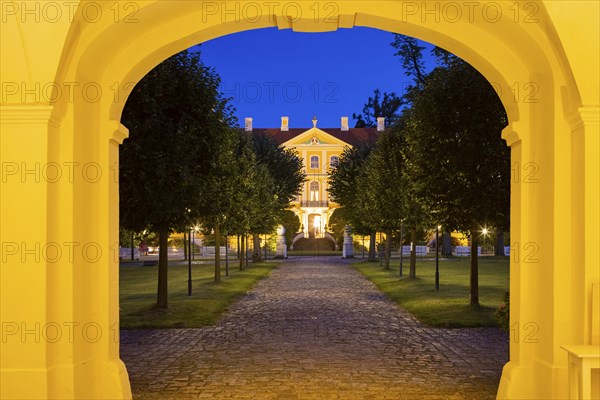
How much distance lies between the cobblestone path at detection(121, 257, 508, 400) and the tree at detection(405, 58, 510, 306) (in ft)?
9.66

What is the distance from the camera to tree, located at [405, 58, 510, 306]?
15797mm

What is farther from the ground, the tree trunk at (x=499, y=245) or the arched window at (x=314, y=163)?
the arched window at (x=314, y=163)

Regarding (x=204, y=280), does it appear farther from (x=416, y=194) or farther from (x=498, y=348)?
(x=498, y=348)

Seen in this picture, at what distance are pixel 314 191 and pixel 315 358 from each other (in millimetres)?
74115

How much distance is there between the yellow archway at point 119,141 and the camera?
270 inches

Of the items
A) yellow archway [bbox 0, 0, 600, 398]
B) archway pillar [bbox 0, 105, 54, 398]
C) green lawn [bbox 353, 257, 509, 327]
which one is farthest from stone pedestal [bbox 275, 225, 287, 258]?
archway pillar [bbox 0, 105, 54, 398]

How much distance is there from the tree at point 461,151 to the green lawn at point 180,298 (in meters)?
6.42

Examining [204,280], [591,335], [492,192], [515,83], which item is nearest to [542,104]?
[515,83]

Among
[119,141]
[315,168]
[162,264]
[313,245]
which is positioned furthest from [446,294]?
[315,168]

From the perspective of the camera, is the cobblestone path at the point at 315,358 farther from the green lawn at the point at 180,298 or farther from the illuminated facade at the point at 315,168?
the illuminated facade at the point at 315,168

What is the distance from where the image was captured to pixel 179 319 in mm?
16250

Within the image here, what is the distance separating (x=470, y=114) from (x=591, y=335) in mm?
9898

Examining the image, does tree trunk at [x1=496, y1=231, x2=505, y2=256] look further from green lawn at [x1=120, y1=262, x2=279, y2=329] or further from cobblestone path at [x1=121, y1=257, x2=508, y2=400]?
cobblestone path at [x1=121, y1=257, x2=508, y2=400]

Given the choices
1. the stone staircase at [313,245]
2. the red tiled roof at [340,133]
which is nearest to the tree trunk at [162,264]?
the stone staircase at [313,245]
